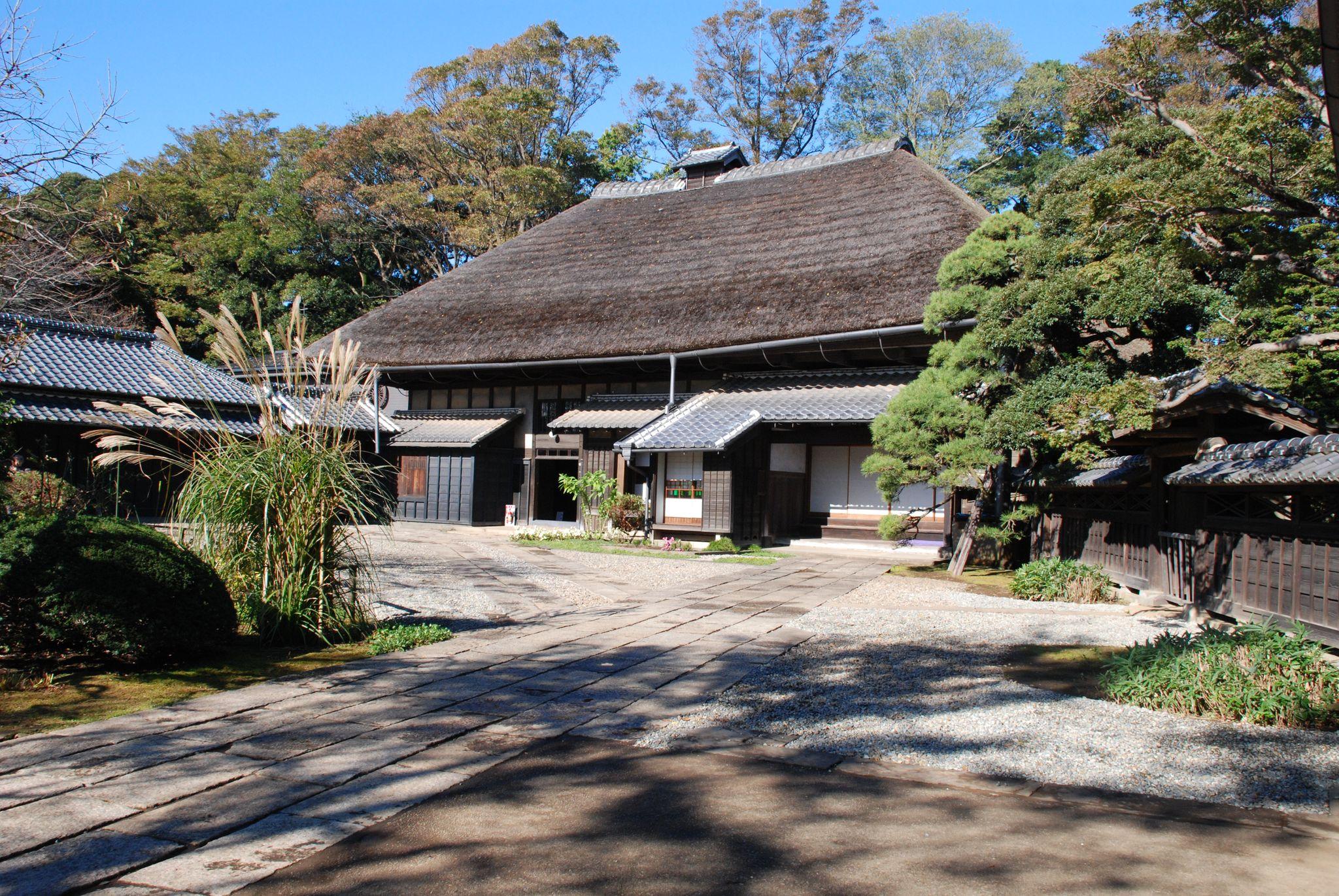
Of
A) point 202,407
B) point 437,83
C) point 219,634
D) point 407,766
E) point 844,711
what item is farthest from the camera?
point 437,83

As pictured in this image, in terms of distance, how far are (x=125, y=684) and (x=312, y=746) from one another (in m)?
1.57

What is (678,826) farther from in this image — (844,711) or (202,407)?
(202,407)

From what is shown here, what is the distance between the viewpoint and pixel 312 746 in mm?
3746

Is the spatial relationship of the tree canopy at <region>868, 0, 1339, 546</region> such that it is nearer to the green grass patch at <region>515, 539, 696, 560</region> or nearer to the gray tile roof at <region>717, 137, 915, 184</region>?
the green grass patch at <region>515, 539, 696, 560</region>

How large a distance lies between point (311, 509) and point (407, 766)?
2.36 meters

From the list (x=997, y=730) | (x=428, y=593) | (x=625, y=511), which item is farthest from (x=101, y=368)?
(x=997, y=730)

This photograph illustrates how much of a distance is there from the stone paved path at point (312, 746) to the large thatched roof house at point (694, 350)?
823 cm

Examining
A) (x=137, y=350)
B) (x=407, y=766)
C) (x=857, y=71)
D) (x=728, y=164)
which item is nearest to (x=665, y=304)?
(x=728, y=164)

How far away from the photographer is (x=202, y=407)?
16.4 metres

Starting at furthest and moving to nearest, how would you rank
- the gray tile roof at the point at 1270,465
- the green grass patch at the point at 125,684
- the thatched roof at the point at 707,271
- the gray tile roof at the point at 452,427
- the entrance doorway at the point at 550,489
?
the entrance doorway at the point at 550,489, the gray tile roof at the point at 452,427, the thatched roof at the point at 707,271, the gray tile roof at the point at 1270,465, the green grass patch at the point at 125,684

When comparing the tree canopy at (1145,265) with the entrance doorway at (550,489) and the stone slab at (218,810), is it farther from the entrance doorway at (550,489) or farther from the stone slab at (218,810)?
the entrance doorway at (550,489)

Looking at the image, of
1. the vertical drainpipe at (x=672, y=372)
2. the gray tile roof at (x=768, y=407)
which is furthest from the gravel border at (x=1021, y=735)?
the vertical drainpipe at (x=672, y=372)

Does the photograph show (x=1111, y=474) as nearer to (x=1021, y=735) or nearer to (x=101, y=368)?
(x=1021, y=735)

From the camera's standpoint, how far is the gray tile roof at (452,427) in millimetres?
17969
